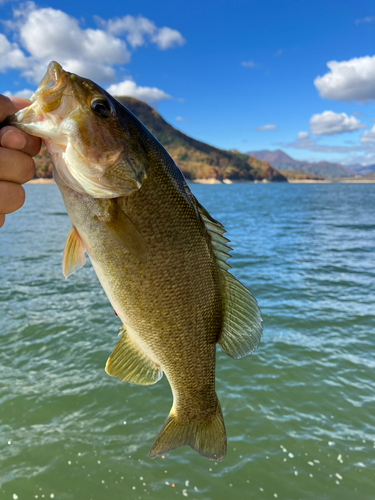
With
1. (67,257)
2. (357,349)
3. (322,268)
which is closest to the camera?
(67,257)

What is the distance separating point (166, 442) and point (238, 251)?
19053 millimetres

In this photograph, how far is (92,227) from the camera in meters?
2.09

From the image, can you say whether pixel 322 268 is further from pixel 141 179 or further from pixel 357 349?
pixel 141 179

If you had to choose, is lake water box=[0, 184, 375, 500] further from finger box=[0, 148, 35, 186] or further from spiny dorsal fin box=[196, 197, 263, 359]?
finger box=[0, 148, 35, 186]

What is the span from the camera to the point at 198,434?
263 centimetres

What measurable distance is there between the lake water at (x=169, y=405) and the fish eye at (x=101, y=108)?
17.9 ft

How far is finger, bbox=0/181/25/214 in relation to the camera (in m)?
2.11

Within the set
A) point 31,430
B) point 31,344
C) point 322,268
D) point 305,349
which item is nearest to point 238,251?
point 322,268

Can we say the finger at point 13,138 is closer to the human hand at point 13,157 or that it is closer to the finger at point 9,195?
the human hand at point 13,157

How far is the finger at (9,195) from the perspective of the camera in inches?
83.0

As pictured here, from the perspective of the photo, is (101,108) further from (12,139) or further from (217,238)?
(217,238)

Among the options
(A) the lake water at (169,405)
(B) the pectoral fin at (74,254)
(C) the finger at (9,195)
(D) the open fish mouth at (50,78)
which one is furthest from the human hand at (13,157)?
(A) the lake water at (169,405)

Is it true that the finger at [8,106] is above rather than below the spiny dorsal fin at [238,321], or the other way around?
above

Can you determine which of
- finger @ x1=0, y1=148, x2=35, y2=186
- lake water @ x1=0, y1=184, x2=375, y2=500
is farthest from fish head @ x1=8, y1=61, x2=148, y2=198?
lake water @ x1=0, y1=184, x2=375, y2=500
